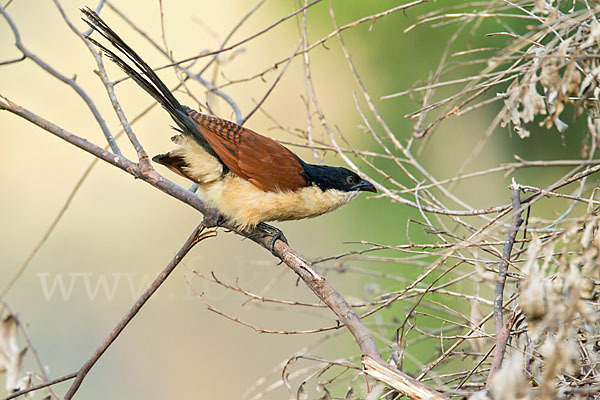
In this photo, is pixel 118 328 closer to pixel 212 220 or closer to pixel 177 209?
pixel 212 220

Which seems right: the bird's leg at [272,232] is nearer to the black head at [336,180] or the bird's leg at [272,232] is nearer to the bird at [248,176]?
the bird at [248,176]

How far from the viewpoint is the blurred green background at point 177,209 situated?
5.29 metres

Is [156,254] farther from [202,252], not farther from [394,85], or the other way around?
[394,85]

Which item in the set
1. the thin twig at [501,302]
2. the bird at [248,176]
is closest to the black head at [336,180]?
the bird at [248,176]

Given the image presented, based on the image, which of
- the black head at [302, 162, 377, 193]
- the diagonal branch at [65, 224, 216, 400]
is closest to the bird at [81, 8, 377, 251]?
the black head at [302, 162, 377, 193]

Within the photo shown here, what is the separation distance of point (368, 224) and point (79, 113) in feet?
10.2

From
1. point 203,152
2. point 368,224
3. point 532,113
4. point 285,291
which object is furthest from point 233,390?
point 532,113

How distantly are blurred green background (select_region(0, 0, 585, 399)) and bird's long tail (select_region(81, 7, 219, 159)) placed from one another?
2.29 meters

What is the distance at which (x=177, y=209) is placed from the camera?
22.6 feet

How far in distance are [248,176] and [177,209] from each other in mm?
4723

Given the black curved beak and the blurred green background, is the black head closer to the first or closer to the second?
the black curved beak

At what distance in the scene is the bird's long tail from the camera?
1704 mm

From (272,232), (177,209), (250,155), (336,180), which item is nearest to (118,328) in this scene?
(272,232)

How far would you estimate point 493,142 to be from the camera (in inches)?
213
